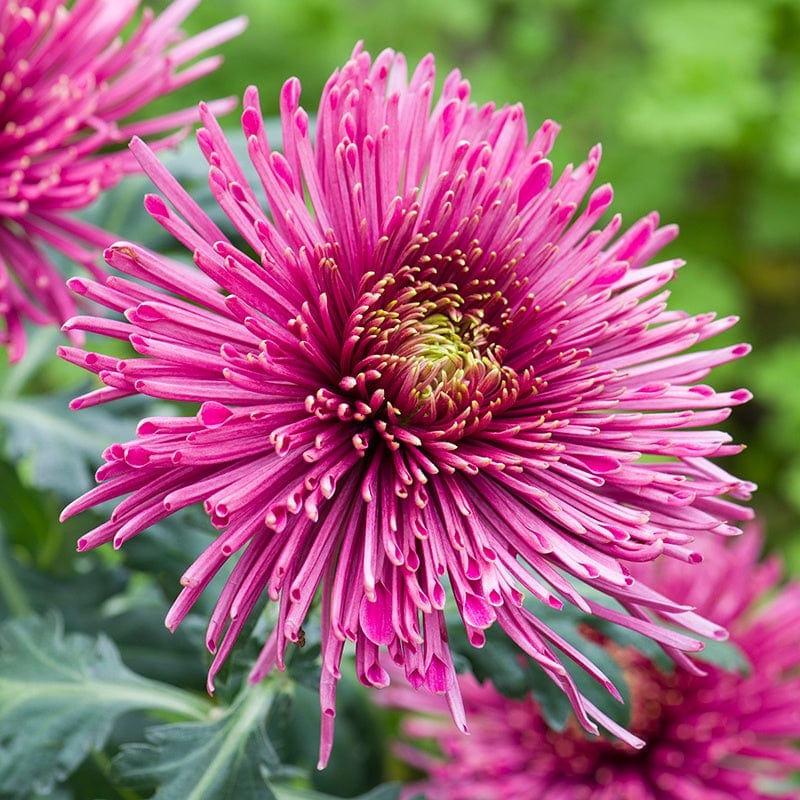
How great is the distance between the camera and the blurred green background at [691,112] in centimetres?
213

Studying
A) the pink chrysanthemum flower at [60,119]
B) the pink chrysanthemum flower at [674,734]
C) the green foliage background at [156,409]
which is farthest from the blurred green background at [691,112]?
the pink chrysanthemum flower at [60,119]

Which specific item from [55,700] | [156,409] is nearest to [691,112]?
[156,409]

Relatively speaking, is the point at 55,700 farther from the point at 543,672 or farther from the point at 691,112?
the point at 691,112

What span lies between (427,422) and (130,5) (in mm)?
487

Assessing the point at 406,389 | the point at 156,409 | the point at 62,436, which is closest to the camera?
the point at 406,389

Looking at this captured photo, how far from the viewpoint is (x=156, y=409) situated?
109cm

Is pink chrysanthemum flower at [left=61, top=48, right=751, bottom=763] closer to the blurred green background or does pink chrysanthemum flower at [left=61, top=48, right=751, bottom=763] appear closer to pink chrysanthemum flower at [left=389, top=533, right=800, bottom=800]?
pink chrysanthemum flower at [left=389, top=533, right=800, bottom=800]

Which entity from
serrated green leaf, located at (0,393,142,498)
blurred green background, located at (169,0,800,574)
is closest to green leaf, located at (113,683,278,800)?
serrated green leaf, located at (0,393,142,498)

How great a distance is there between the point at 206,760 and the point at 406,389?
0.96ft

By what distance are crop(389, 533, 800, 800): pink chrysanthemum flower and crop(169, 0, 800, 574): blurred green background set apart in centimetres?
103

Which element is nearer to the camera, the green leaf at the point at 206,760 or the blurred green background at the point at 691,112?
the green leaf at the point at 206,760

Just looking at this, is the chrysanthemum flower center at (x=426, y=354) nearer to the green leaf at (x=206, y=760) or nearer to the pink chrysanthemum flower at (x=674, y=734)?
the green leaf at (x=206, y=760)

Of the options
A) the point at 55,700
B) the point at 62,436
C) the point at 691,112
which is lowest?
the point at 55,700

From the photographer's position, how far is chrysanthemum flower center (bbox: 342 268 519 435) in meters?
0.64
